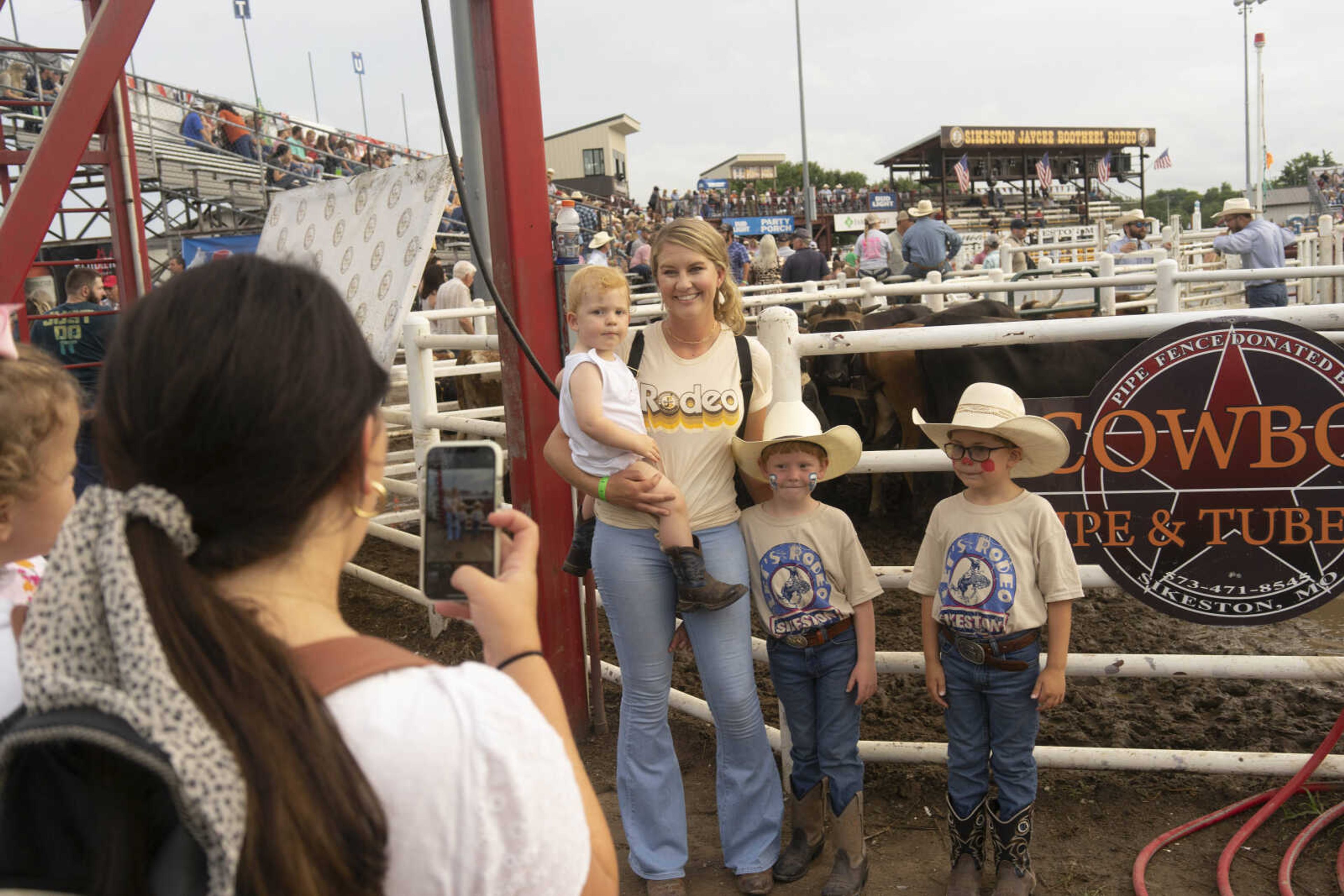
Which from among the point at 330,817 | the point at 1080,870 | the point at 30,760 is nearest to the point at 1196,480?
the point at 1080,870

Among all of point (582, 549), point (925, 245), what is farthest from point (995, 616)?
point (925, 245)

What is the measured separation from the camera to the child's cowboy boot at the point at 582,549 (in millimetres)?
3148

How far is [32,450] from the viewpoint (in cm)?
157

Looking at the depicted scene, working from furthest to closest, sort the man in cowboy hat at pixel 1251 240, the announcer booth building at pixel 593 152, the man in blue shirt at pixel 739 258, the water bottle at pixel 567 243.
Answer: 1. the announcer booth building at pixel 593 152
2. the man in blue shirt at pixel 739 258
3. the man in cowboy hat at pixel 1251 240
4. the water bottle at pixel 567 243

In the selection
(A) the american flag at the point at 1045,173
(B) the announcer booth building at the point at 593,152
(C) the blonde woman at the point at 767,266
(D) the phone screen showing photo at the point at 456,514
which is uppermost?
(B) the announcer booth building at the point at 593,152

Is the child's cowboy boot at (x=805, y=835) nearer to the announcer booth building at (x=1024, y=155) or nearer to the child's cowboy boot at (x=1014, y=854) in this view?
the child's cowboy boot at (x=1014, y=854)

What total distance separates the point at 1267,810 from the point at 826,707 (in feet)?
3.97

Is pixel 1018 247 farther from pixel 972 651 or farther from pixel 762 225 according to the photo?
pixel 762 225

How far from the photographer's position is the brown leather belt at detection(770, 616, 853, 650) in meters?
2.77

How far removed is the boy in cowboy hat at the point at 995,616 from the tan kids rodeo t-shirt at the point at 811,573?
0.58ft

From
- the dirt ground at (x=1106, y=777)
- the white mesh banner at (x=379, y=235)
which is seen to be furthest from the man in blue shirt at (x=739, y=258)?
the dirt ground at (x=1106, y=777)

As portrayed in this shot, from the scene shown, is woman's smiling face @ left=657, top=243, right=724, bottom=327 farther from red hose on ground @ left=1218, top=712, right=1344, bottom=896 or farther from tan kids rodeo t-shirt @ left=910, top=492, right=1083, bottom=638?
red hose on ground @ left=1218, top=712, right=1344, bottom=896

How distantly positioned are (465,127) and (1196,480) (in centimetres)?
352

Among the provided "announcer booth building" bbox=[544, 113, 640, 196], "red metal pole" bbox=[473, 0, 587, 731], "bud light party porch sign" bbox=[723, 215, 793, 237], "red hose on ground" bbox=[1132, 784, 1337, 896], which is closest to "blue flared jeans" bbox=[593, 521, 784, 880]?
"red metal pole" bbox=[473, 0, 587, 731]
